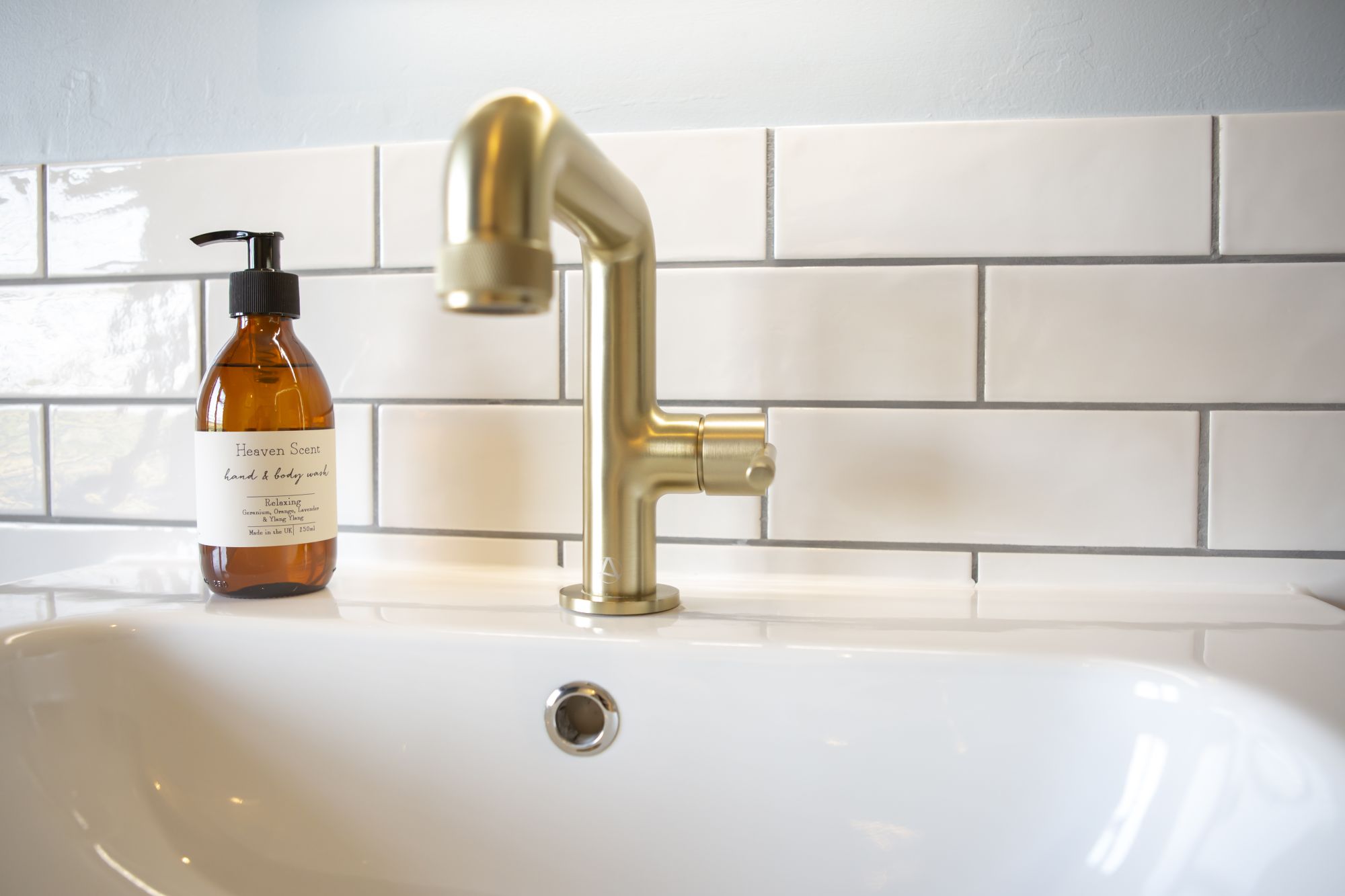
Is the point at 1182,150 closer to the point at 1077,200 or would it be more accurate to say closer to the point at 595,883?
the point at 1077,200

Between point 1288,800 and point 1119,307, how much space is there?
0.30 m

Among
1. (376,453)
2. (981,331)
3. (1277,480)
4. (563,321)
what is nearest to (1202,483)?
(1277,480)

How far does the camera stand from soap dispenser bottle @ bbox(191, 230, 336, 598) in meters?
0.44

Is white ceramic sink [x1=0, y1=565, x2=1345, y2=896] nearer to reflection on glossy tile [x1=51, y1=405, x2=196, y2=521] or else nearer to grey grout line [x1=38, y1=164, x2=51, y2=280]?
reflection on glossy tile [x1=51, y1=405, x2=196, y2=521]

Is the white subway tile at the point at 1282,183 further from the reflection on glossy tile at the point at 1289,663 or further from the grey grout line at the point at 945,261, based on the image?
the reflection on glossy tile at the point at 1289,663

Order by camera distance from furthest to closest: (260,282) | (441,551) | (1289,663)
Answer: (441,551) < (260,282) < (1289,663)

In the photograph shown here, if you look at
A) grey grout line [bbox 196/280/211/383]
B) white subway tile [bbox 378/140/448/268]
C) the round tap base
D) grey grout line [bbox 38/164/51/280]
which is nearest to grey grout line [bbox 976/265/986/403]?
the round tap base

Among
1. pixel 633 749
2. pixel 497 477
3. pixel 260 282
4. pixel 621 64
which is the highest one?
pixel 621 64

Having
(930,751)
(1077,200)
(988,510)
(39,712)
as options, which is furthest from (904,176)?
(39,712)

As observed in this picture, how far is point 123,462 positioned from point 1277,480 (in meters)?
0.72

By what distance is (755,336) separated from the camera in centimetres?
52

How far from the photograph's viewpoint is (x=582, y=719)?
391mm

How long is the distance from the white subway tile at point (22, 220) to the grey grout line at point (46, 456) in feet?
0.32

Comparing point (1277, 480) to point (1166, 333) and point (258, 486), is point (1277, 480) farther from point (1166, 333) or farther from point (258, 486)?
point (258, 486)
